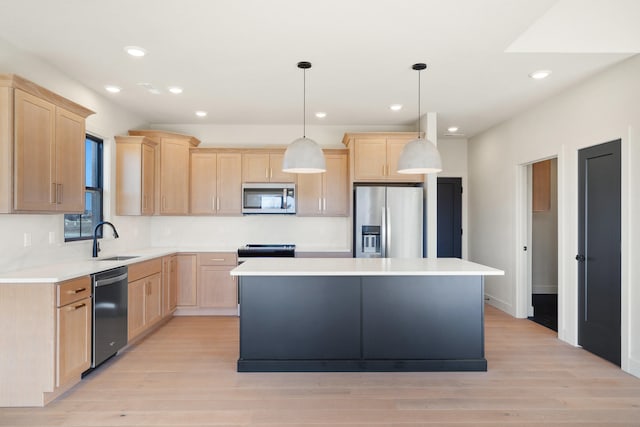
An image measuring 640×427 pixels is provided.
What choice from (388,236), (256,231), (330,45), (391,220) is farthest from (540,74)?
(256,231)

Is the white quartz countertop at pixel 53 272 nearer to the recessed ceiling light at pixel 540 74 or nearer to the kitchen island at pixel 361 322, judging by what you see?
the kitchen island at pixel 361 322

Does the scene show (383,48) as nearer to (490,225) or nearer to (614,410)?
(614,410)

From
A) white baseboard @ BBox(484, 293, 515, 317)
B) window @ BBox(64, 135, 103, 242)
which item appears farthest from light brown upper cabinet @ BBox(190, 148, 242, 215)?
white baseboard @ BBox(484, 293, 515, 317)

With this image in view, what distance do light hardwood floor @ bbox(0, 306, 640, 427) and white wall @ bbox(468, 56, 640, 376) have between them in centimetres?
62

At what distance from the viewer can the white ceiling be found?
8.18ft

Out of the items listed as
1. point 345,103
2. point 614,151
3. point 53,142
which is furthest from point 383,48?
point 53,142

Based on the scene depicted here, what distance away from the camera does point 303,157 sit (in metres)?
3.11

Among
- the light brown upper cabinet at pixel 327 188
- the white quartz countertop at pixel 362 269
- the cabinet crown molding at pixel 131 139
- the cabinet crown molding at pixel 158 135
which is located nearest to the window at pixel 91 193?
the cabinet crown molding at pixel 131 139

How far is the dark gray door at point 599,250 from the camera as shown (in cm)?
334

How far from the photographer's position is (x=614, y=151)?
3.35 m

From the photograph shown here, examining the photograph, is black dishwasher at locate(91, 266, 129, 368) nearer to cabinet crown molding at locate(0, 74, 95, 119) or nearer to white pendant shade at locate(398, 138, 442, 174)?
cabinet crown molding at locate(0, 74, 95, 119)

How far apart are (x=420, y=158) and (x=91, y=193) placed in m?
3.52

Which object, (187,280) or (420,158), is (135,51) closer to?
(420,158)

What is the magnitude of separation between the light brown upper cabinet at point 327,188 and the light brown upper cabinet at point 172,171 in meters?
1.55
